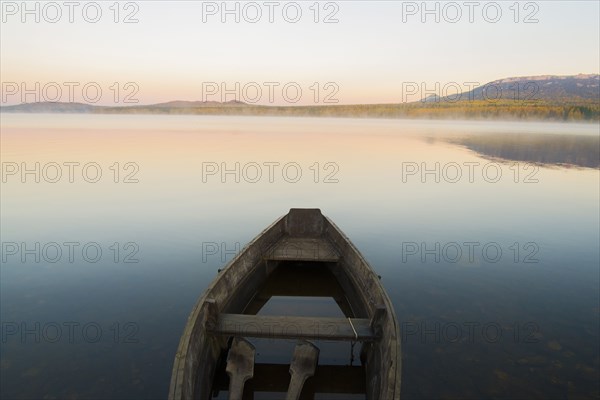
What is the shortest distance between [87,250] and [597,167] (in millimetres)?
41122

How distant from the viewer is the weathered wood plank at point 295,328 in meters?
6.92

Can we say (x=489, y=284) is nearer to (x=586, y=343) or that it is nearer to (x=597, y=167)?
(x=586, y=343)

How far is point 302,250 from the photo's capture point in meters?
11.6

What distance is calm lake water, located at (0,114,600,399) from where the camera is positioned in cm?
769

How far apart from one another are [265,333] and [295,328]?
0.56 m

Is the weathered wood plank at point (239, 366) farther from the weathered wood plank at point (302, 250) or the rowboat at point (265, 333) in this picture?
the weathered wood plank at point (302, 250)

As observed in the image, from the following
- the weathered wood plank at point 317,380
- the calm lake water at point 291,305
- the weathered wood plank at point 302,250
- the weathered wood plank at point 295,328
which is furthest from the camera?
the weathered wood plank at point 302,250

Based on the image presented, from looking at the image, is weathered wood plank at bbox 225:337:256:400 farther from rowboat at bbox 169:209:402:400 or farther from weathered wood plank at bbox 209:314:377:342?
weathered wood plank at bbox 209:314:377:342

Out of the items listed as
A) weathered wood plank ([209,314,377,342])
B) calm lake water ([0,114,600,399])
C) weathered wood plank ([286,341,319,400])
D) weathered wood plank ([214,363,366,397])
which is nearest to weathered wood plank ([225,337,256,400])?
weathered wood plank ([209,314,377,342])

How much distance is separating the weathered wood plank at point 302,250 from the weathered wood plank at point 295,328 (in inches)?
148

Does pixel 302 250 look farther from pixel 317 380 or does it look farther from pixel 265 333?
pixel 265 333

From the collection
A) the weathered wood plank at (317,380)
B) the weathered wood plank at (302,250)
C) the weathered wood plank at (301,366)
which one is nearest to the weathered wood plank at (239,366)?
the weathered wood plank at (317,380)

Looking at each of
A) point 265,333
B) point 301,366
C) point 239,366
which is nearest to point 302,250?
point 265,333

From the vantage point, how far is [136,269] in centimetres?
1197
